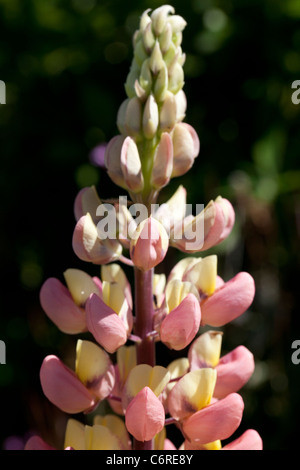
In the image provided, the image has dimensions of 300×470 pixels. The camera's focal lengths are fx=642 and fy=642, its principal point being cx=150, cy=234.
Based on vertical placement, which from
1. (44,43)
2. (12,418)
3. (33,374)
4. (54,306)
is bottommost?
(12,418)

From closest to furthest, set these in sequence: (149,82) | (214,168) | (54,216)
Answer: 1. (149,82)
2. (214,168)
3. (54,216)

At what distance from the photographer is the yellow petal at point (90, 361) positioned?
1.03 m

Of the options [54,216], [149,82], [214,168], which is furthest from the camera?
[54,216]

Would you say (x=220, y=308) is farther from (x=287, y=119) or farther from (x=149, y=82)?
(x=287, y=119)

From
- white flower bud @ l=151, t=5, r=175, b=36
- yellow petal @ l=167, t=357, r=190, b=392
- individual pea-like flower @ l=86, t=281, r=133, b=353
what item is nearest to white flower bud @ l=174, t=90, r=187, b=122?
white flower bud @ l=151, t=5, r=175, b=36

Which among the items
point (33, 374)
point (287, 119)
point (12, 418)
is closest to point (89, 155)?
point (287, 119)

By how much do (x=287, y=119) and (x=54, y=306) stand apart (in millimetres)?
1235

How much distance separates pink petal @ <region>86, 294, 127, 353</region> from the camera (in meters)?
0.97

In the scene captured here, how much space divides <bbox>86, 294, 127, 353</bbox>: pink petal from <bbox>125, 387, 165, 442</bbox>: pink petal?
0.10 m

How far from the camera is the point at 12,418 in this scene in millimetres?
2264

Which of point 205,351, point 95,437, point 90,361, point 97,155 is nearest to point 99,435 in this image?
point 95,437

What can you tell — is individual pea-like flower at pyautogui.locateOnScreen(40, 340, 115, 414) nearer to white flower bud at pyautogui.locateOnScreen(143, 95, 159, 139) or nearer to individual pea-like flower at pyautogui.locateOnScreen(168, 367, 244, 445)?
individual pea-like flower at pyautogui.locateOnScreen(168, 367, 244, 445)

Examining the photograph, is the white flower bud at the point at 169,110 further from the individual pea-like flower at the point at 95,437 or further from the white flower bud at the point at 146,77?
the individual pea-like flower at the point at 95,437

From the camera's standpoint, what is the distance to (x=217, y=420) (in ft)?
3.19
